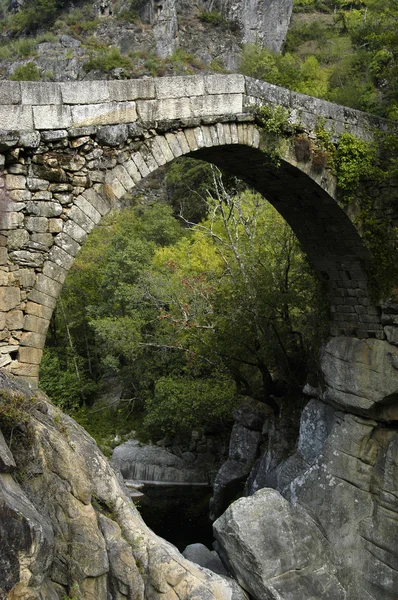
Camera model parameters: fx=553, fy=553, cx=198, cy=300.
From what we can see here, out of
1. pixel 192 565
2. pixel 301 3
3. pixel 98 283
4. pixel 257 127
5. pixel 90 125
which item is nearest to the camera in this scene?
pixel 90 125

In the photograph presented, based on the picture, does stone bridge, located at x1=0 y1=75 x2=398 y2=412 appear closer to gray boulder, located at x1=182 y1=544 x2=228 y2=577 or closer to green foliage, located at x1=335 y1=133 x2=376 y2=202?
green foliage, located at x1=335 y1=133 x2=376 y2=202

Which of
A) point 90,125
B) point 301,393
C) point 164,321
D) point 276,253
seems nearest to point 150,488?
point 164,321

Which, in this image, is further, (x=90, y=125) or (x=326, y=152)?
(x=326, y=152)

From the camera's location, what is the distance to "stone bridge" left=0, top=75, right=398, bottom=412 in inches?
203

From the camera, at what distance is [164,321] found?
49.3 feet

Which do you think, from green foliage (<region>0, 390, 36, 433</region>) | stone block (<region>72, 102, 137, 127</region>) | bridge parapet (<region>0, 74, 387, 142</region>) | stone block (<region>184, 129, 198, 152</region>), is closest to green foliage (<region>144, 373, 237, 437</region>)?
bridge parapet (<region>0, 74, 387, 142</region>)

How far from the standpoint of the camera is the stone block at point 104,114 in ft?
17.8

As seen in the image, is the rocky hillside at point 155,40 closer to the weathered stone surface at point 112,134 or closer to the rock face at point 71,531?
the weathered stone surface at point 112,134

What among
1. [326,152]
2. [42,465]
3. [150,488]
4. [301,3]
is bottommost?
[150,488]

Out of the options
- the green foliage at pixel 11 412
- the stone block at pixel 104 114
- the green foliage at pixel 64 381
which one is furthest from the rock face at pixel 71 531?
the green foliage at pixel 64 381

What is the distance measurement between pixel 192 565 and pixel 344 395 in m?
4.07

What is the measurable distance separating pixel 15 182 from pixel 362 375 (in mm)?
6056

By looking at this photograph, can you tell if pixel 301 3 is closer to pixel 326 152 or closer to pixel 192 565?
pixel 326 152

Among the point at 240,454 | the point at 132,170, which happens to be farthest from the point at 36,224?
the point at 240,454
